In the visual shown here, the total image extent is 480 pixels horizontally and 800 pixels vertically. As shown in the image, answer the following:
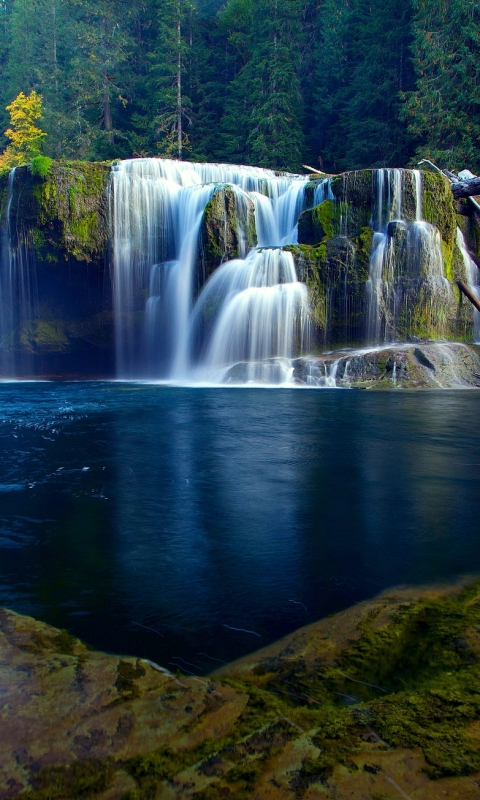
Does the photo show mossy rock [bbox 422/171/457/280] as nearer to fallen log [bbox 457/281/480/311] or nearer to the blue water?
fallen log [bbox 457/281/480/311]

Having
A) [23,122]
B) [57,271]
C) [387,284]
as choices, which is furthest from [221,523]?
[23,122]

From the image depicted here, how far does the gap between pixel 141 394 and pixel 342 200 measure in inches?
384

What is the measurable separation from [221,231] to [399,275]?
5889 mm

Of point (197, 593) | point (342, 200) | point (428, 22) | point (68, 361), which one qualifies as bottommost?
point (197, 593)

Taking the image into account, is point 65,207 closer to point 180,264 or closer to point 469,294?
point 180,264

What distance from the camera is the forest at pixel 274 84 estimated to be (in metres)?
25.5

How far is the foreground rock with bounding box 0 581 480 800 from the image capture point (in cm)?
135

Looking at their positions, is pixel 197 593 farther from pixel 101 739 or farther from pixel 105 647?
pixel 101 739

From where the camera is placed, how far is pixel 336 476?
519 centimetres

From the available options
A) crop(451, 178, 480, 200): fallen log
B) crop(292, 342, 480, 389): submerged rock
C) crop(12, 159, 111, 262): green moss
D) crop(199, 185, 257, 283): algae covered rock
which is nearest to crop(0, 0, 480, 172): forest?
crop(451, 178, 480, 200): fallen log

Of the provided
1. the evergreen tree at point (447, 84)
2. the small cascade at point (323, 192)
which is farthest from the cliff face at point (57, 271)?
the evergreen tree at point (447, 84)

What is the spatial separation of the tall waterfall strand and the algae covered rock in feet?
3.59

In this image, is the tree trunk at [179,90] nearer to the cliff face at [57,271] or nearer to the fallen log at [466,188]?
the cliff face at [57,271]

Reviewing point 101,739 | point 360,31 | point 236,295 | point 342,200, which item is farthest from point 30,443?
point 360,31
